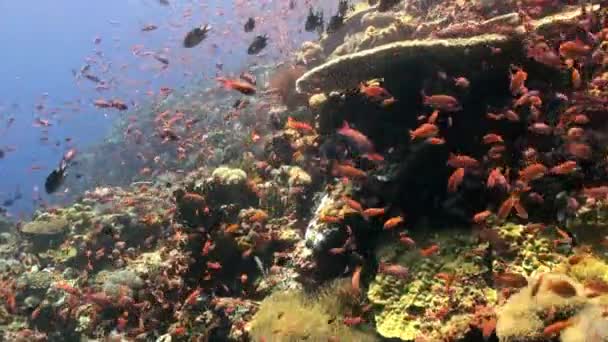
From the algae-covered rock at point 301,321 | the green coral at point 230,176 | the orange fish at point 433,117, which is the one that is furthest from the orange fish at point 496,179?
the green coral at point 230,176

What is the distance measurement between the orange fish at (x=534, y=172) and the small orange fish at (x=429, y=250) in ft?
4.17

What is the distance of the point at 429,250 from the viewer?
18.9 feet

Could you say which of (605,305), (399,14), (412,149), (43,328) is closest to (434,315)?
(605,305)

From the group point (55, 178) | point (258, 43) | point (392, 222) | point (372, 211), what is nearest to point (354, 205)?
point (372, 211)

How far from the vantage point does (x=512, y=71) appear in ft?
22.5

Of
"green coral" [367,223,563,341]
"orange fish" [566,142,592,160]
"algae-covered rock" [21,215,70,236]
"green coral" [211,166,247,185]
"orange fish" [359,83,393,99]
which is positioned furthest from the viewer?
"algae-covered rock" [21,215,70,236]

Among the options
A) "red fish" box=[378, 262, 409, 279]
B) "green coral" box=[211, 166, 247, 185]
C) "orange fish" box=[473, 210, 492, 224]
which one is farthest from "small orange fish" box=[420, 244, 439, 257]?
"green coral" box=[211, 166, 247, 185]

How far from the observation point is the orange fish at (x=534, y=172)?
5578mm

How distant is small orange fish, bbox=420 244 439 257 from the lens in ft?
18.9

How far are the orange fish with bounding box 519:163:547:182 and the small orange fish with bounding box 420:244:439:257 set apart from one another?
1272 mm

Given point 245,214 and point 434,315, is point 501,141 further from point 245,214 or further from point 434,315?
point 245,214

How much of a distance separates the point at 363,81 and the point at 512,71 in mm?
2042

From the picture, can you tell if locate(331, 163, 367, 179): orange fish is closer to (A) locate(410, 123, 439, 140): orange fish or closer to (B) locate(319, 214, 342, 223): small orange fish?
(B) locate(319, 214, 342, 223): small orange fish

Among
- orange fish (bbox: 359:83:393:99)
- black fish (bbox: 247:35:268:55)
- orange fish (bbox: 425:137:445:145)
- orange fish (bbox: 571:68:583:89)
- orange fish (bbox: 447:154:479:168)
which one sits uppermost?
black fish (bbox: 247:35:268:55)
